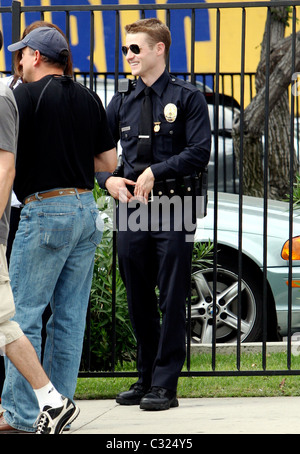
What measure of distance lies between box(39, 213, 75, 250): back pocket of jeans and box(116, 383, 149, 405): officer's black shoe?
4.23ft

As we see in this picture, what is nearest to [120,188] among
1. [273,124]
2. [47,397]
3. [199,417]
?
[199,417]

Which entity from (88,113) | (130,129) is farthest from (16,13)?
(88,113)

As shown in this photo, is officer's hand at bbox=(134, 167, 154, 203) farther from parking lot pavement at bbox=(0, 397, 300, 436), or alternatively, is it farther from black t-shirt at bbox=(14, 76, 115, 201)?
parking lot pavement at bbox=(0, 397, 300, 436)

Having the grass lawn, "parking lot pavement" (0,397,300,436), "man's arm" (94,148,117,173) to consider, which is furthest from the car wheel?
"man's arm" (94,148,117,173)

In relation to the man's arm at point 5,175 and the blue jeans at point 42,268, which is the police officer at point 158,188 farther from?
the man's arm at point 5,175

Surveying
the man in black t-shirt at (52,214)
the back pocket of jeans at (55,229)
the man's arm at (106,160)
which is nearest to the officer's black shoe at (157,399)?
the man in black t-shirt at (52,214)

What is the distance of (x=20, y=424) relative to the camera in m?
4.10

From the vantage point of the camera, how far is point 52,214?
13.4ft

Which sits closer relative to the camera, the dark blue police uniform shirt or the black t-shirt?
the black t-shirt

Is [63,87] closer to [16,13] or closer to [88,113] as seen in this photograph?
[88,113]

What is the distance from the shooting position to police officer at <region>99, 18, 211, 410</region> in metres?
4.81

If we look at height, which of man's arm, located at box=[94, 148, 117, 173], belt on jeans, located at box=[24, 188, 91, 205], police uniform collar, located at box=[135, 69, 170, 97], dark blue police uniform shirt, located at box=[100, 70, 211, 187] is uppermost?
police uniform collar, located at box=[135, 69, 170, 97]

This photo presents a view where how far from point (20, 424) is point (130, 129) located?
177cm

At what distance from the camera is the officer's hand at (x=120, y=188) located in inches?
192
